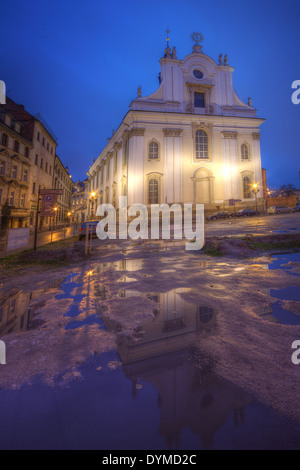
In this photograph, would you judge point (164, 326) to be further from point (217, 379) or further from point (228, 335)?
point (217, 379)

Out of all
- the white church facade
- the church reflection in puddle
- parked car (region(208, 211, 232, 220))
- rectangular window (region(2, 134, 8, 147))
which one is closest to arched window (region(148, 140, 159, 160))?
the white church facade

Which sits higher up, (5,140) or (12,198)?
(5,140)

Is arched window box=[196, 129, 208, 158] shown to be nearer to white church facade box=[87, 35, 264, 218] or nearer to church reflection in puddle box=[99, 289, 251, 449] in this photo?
white church facade box=[87, 35, 264, 218]

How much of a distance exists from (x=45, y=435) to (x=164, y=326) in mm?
1834

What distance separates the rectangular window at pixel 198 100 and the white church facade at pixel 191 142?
11cm

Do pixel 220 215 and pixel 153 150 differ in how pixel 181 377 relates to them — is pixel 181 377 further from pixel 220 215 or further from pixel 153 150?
pixel 153 150

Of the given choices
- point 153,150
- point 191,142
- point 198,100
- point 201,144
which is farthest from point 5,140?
point 198,100

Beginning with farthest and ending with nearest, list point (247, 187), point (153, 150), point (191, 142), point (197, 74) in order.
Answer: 1. point (197, 74)
2. point (247, 187)
3. point (191, 142)
4. point (153, 150)

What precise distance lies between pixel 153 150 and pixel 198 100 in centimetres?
1235

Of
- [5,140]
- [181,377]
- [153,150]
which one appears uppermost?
[153,150]

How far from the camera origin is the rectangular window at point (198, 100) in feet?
111

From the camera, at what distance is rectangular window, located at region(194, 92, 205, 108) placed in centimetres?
3391

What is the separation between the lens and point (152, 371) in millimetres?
2104
